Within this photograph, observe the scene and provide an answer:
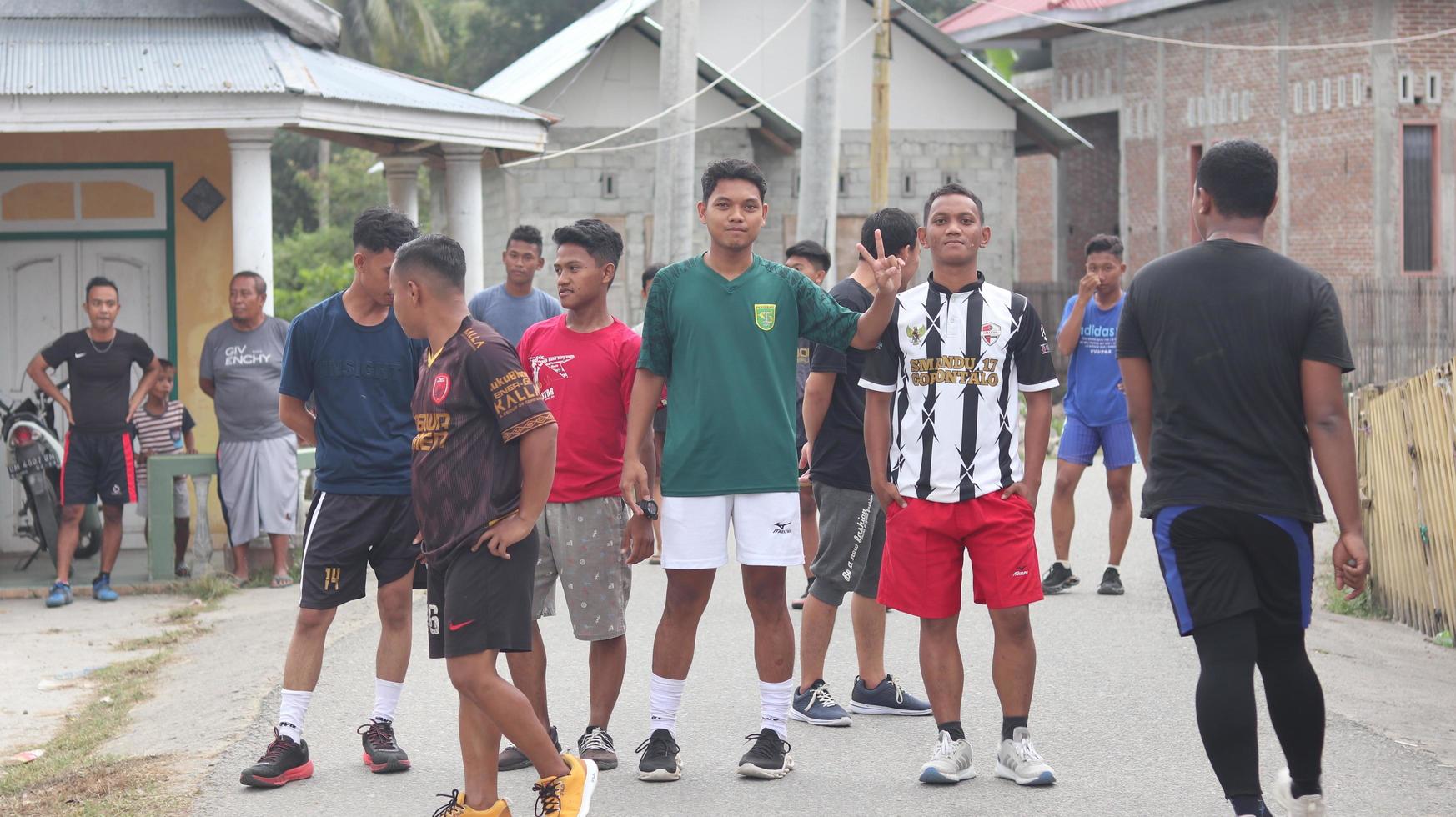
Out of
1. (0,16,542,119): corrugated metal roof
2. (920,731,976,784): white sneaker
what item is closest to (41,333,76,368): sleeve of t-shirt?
(0,16,542,119): corrugated metal roof

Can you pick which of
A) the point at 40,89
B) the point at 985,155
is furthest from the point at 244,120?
the point at 985,155

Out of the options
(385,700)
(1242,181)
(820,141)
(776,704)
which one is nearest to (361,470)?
(385,700)

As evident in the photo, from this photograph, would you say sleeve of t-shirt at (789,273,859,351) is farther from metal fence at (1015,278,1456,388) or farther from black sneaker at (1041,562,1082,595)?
metal fence at (1015,278,1456,388)

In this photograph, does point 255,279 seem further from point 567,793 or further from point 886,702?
point 567,793

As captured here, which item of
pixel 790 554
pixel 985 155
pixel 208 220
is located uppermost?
pixel 985 155

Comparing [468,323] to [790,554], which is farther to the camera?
[790,554]

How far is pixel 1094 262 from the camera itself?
941 centimetres

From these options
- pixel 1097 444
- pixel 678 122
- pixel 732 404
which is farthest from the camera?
pixel 678 122

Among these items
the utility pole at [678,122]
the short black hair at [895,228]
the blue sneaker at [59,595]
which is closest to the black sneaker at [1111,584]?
the short black hair at [895,228]

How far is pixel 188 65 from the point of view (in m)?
11.0

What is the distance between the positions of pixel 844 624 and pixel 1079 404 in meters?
1.98

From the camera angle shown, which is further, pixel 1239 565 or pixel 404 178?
pixel 404 178

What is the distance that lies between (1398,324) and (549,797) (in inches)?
845

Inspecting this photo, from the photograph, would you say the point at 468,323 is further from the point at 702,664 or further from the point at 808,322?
the point at 702,664
